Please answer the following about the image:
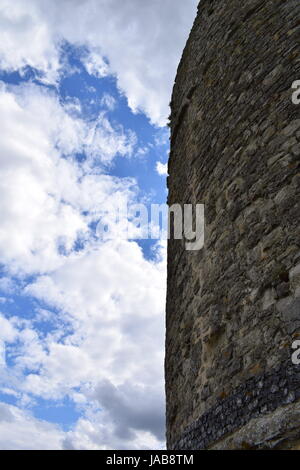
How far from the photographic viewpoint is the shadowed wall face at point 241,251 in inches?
112

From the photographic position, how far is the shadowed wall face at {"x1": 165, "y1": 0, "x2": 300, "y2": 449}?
2.86 metres

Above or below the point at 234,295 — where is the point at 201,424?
below

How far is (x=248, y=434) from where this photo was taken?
2818mm

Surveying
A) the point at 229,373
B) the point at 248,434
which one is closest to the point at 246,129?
the point at 229,373

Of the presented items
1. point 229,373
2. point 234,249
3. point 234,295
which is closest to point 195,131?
point 234,249

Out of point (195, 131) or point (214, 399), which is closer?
point (214, 399)

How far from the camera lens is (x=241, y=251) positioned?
137 inches

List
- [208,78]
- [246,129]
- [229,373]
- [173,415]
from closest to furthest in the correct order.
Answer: [229,373] → [246,129] → [173,415] → [208,78]

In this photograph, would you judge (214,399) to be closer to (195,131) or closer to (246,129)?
(246,129)

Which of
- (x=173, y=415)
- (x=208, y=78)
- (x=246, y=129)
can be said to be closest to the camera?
(x=246, y=129)
